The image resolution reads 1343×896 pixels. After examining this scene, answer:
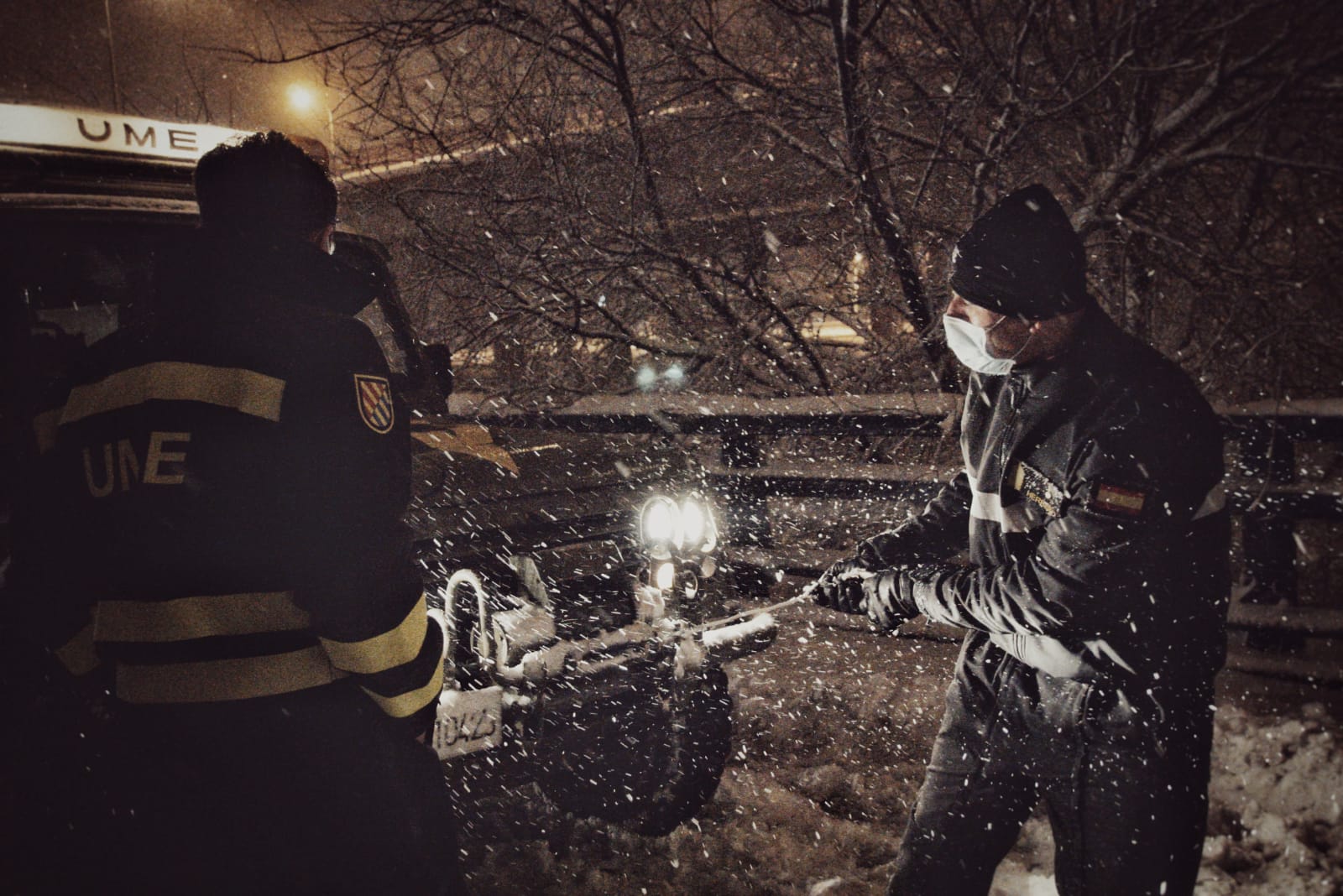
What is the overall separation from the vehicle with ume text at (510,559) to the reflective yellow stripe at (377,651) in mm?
1126

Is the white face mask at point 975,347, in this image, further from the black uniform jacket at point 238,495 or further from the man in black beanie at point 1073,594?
the black uniform jacket at point 238,495

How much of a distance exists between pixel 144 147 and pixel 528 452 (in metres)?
1.99

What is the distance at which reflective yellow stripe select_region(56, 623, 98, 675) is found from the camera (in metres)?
1.74

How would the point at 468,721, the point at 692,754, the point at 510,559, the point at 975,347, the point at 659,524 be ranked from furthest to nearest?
the point at 659,524, the point at 692,754, the point at 510,559, the point at 468,721, the point at 975,347

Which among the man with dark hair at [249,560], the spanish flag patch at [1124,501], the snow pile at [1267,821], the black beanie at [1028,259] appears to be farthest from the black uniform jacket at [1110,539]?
the man with dark hair at [249,560]

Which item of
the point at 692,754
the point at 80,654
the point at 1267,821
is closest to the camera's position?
the point at 80,654

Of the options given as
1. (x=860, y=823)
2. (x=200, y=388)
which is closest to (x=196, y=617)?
(x=200, y=388)

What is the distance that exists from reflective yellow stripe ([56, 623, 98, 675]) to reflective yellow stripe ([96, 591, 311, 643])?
1.02ft

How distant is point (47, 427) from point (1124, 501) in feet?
7.27

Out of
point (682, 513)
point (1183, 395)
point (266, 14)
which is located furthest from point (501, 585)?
point (266, 14)

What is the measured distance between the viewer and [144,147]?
132 inches

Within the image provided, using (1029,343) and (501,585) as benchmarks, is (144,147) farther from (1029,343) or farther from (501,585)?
(1029,343)

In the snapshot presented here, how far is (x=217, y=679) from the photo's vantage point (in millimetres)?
1458

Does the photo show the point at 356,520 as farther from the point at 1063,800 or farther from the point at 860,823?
the point at 860,823
